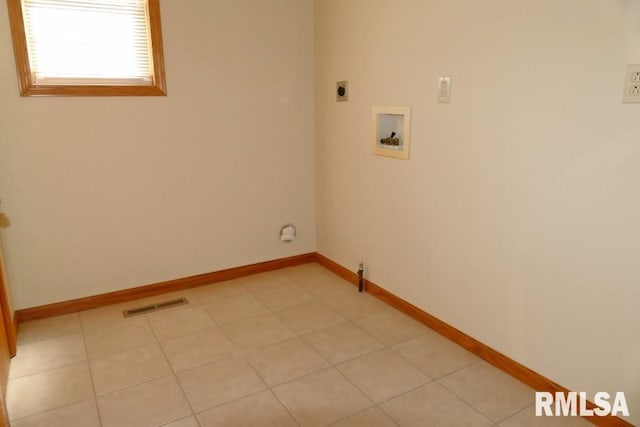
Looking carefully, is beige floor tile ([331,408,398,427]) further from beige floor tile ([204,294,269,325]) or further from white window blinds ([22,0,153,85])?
white window blinds ([22,0,153,85])

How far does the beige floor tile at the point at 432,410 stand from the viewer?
1.93 meters

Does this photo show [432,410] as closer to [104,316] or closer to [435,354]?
[435,354]

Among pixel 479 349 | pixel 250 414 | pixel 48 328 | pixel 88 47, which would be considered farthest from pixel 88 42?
pixel 479 349

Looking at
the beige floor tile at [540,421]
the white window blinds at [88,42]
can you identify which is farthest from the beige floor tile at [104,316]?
the beige floor tile at [540,421]

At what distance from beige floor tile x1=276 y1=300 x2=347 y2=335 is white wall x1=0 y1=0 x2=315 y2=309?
0.78 meters

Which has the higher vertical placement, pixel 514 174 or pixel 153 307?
pixel 514 174

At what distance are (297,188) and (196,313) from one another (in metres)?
1.30

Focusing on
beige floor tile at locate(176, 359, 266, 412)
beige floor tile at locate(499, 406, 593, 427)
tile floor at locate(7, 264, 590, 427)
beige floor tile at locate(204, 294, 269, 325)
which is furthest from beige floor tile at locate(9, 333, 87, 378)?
beige floor tile at locate(499, 406, 593, 427)

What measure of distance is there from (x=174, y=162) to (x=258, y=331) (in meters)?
1.33

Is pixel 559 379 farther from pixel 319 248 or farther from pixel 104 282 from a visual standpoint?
pixel 104 282

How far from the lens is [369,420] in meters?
1.95

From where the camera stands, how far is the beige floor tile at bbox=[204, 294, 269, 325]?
292 cm

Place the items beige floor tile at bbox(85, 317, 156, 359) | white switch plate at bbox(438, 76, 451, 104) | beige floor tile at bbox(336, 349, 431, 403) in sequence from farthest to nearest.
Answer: beige floor tile at bbox(85, 317, 156, 359) → white switch plate at bbox(438, 76, 451, 104) → beige floor tile at bbox(336, 349, 431, 403)

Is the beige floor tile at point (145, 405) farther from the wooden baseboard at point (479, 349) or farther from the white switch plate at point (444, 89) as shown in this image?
the white switch plate at point (444, 89)
